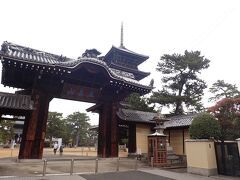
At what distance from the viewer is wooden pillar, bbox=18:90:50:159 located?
46.1ft

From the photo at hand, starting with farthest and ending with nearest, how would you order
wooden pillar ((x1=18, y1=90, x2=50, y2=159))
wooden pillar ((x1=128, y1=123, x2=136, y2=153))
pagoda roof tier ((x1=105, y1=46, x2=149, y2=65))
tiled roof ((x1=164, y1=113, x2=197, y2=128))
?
pagoda roof tier ((x1=105, y1=46, x2=149, y2=65))
wooden pillar ((x1=128, y1=123, x2=136, y2=153))
tiled roof ((x1=164, y1=113, x2=197, y2=128))
wooden pillar ((x1=18, y1=90, x2=50, y2=159))

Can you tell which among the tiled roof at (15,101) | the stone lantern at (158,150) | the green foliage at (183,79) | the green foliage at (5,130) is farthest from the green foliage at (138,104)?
the green foliage at (5,130)

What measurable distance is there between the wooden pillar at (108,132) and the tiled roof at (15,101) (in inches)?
240

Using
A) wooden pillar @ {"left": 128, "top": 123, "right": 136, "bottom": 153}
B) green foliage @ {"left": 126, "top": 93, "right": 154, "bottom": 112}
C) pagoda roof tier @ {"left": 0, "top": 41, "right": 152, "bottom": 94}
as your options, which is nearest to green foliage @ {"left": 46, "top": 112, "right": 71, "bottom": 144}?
green foliage @ {"left": 126, "top": 93, "right": 154, "bottom": 112}

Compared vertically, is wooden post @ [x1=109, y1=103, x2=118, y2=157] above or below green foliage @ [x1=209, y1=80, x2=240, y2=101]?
below

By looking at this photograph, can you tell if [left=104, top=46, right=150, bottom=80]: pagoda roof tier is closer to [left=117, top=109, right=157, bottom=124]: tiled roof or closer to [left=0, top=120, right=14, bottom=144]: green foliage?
[left=117, top=109, right=157, bottom=124]: tiled roof

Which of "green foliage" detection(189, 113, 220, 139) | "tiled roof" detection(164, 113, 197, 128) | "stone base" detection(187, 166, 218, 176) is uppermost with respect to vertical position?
"tiled roof" detection(164, 113, 197, 128)

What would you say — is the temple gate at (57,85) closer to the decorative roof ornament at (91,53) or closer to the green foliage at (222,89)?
the decorative roof ornament at (91,53)

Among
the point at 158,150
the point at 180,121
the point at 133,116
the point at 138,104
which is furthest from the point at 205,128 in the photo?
the point at 138,104

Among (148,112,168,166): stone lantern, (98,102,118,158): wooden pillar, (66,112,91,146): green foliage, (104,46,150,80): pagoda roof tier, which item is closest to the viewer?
(148,112,168,166): stone lantern

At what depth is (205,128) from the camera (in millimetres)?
12281

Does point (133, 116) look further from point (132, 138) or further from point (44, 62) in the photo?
point (44, 62)

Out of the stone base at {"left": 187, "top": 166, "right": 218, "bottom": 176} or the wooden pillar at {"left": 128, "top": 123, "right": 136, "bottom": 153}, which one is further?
the wooden pillar at {"left": 128, "top": 123, "right": 136, "bottom": 153}

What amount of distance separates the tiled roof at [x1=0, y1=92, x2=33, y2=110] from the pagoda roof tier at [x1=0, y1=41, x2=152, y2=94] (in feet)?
6.89
